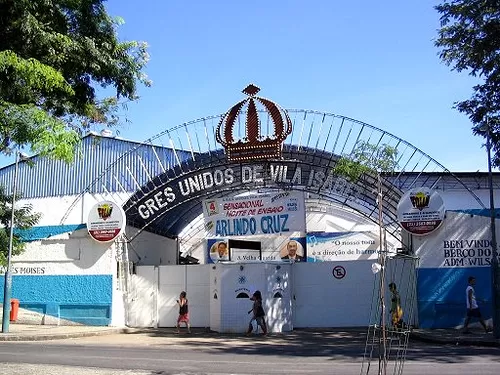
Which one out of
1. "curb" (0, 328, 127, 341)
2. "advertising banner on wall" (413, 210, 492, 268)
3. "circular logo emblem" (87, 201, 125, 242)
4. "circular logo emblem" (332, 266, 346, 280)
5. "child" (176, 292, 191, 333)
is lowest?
"curb" (0, 328, 127, 341)

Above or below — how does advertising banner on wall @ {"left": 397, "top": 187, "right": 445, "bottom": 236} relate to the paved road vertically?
above

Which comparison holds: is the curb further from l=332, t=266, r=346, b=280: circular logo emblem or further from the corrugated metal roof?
the corrugated metal roof

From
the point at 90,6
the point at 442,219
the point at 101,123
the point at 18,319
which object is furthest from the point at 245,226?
the point at 90,6

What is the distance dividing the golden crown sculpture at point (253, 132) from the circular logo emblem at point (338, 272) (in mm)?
4725

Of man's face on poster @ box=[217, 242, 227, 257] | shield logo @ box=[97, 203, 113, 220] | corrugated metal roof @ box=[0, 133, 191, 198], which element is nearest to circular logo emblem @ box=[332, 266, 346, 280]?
man's face on poster @ box=[217, 242, 227, 257]

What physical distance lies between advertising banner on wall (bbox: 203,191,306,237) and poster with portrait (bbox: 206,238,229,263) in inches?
94.1

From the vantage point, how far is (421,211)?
846 inches

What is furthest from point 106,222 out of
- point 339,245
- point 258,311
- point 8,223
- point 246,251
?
point 339,245

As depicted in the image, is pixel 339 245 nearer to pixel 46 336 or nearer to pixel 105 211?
pixel 105 211

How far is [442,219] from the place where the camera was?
69.8ft

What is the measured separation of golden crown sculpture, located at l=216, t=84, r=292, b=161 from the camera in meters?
22.3

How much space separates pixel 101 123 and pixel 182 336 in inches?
468

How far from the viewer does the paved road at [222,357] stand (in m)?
11.9

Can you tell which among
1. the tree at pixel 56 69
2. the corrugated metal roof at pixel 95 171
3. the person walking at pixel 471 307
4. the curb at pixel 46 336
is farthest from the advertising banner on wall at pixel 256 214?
the tree at pixel 56 69
